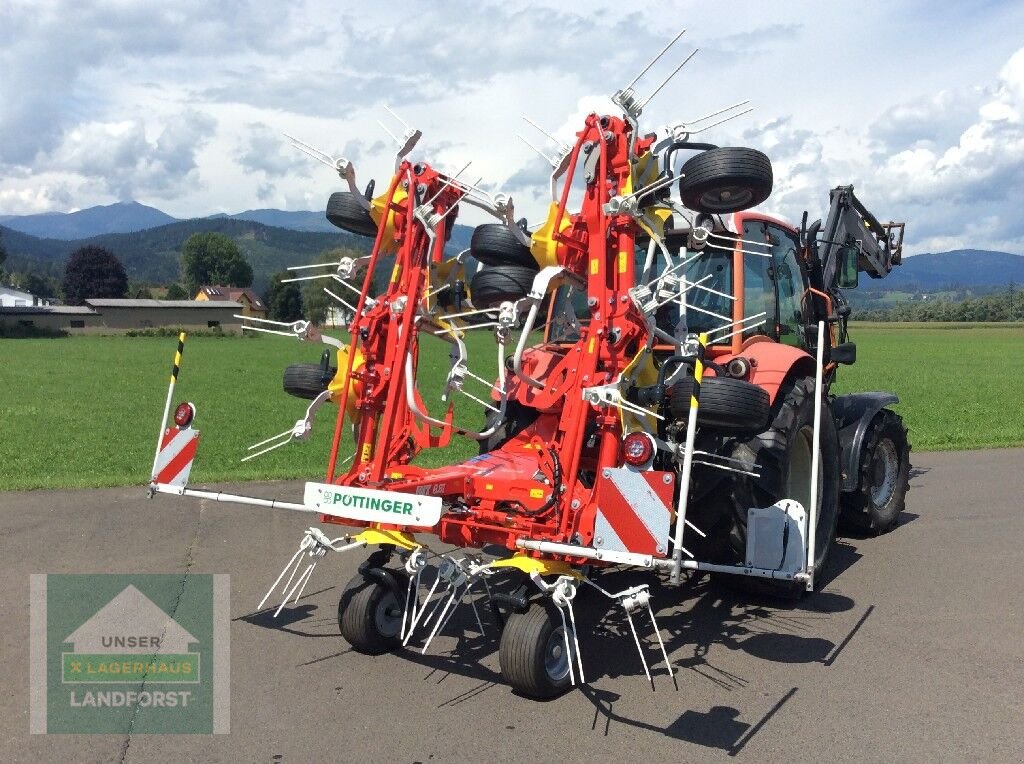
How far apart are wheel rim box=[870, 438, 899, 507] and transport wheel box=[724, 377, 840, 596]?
175 cm

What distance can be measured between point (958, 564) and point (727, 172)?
3976 millimetres

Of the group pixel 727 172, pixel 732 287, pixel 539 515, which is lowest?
pixel 539 515

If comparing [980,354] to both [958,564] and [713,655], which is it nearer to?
[958,564]

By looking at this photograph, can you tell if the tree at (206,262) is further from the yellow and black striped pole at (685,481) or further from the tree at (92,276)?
the yellow and black striped pole at (685,481)

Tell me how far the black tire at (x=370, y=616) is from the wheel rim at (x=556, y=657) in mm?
994

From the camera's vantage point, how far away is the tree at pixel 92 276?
10519 centimetres

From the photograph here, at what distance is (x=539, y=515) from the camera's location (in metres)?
4.81

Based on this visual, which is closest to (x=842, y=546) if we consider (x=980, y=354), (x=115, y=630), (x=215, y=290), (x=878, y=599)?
(x=878, y=599)

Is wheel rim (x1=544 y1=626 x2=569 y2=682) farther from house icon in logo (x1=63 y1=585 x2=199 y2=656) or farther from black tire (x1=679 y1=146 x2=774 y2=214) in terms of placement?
black tire (x1=679 y1=146 x2=774 y2=214)

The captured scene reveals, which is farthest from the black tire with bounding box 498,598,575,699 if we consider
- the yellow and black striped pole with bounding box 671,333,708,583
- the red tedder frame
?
the yellow and black striped pole with bounding box 671,333,708,583

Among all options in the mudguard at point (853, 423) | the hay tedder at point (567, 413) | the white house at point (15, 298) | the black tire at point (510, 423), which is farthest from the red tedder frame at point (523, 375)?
the white house at point (15, 298)

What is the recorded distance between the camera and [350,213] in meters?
5.65

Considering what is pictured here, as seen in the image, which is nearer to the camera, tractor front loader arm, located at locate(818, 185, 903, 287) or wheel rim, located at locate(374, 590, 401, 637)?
wheel rim, located at locate(374, 590, 401, 637)

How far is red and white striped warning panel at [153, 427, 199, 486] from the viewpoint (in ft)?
17.2
